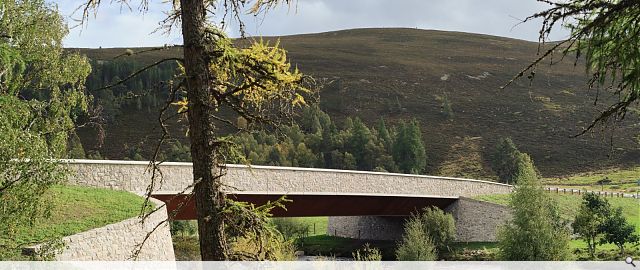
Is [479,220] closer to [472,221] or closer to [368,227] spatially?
[472,221]

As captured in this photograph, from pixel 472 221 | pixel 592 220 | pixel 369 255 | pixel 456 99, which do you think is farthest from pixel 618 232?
pixel 456 99

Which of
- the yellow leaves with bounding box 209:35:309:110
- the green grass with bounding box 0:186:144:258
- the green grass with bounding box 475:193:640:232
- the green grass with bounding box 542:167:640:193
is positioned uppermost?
the yellow leaves with bounding box 209:35:309:110

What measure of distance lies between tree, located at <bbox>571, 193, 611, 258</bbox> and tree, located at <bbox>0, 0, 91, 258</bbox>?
26556 millimetres

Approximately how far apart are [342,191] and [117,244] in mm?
21376

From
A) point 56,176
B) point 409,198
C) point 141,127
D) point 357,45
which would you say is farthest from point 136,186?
point 357,45

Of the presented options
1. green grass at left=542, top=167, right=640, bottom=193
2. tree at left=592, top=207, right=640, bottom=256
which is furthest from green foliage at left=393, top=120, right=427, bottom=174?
tree at left=592, top=207, right=640, bottom=256

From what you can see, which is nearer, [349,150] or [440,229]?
[440,229]

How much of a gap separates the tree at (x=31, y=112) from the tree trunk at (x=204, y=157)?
216 inches

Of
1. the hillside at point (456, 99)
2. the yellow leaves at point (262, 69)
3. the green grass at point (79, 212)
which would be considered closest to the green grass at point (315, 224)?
the green grass at point (79, 212)

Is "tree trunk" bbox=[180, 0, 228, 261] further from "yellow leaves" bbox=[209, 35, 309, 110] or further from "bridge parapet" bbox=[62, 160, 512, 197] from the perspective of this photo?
"bridge parapet" bbox=[62, 160, 512, 197]

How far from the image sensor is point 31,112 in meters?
20.2

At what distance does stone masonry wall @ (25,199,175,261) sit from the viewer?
758 inches

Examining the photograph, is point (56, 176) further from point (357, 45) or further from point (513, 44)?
point (513, 44)

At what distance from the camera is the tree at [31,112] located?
1470 cm
